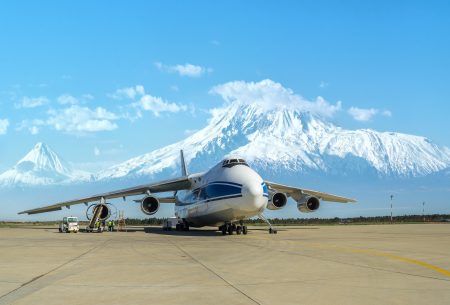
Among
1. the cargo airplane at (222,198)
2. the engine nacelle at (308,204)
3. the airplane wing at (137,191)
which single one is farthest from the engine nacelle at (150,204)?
the engine nacelle at (308,204)

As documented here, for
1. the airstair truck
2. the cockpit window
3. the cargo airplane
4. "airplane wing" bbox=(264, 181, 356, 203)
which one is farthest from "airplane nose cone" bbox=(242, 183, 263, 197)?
the airstair truck

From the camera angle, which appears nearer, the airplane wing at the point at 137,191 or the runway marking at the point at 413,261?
the runway marking at the point at 413,261

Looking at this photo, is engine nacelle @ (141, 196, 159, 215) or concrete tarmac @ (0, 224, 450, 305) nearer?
concrete tarmac @ (0, 224, 450, 305)

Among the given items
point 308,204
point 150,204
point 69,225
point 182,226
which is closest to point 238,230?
point 150,204

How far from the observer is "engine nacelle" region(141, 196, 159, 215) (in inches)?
1654

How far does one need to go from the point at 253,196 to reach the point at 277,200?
9.82 meters

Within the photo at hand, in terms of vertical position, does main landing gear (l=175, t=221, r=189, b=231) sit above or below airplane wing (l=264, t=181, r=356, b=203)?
below

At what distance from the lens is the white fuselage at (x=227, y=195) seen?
31.6 metres

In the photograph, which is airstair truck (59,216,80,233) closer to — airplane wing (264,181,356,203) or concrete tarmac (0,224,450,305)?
airplane wing (264,181,356,203)

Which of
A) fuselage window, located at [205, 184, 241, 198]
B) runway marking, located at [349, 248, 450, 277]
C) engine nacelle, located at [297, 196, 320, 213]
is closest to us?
runway marking, located at [349, 248, 450, 277]

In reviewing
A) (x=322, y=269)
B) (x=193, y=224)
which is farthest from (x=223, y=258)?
(x=193, y=224)

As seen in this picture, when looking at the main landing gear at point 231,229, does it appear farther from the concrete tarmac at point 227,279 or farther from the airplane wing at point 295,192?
the concrete tarmac at point 227,279

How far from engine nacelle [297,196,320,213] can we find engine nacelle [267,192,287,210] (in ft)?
10.9

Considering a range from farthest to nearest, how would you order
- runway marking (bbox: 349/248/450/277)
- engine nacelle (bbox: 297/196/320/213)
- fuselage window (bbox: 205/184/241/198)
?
1. engine nacelle (bbox: 297/196/320/213)
2. fuselage window (bbox: 205/184/241/198)
3. runway marking (bbox: 349/248/450/277)
